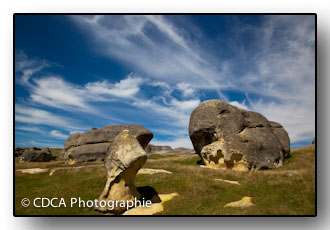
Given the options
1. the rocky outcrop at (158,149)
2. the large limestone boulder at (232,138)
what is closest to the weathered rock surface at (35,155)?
the rocky outcrop at (158,149)

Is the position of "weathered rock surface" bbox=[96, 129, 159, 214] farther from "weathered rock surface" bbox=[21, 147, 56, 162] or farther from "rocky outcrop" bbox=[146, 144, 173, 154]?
"rocky outcrop" bbox=[146, 144, 173, 154]

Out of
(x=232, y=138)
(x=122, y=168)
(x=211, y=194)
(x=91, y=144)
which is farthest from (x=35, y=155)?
(x=211, y=194)

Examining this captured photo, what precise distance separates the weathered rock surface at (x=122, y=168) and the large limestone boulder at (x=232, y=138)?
10.8 meters

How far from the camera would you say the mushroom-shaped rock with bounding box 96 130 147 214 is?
334 inches

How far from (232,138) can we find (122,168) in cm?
1180

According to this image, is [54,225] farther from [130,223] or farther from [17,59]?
[17,59]

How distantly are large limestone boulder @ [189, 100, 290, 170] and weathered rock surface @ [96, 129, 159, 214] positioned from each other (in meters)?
10.8

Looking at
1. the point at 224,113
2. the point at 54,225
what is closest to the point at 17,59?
the point at 54,225

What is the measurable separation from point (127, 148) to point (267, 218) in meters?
5.83

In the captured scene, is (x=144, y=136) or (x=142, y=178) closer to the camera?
(x=142, y=178)

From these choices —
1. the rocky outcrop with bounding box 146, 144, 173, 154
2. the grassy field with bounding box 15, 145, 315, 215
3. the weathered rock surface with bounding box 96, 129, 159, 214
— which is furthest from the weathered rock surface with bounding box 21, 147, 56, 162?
the weathered rock surface with bounding box 96, 129, 159, 214

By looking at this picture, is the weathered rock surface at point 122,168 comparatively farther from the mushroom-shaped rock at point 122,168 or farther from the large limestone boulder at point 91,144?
the large limestone boulder at point 91,144

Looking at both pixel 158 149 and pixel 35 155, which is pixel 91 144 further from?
pixel 158 149

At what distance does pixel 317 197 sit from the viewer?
8.82 m
